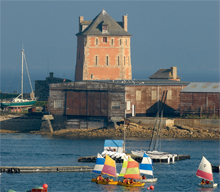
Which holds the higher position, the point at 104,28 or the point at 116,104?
the point at 104,28

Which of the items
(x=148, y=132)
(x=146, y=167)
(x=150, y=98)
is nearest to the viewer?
(x=146, y=167)

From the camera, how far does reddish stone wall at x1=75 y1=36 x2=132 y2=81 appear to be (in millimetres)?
126500

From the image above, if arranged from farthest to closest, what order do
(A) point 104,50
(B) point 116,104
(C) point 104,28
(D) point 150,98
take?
1. (A) point 104,50
2. (C) point 104,28
3. (D) point 150,98
4. (B) point 116,104

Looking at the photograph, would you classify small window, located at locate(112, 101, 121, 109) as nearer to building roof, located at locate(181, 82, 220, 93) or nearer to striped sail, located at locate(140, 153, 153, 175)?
building roof, located at locate(181, 82, 220, 93)

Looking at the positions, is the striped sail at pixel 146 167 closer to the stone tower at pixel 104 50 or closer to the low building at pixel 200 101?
the low building at pixel 200 101

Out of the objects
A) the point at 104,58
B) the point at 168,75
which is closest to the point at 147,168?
the point at 168,75

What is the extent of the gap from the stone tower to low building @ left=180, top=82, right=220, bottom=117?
30.6 m

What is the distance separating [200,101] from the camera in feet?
319

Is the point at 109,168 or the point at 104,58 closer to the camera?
the point at 109,168

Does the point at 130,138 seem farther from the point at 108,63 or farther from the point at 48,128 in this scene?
the point at 108,63

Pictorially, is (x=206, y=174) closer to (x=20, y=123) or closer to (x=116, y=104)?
(x=116, y=104)

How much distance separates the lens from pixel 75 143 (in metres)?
91.4

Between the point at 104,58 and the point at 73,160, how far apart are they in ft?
167

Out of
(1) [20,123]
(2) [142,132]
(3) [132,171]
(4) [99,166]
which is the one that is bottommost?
(3) [132,171]
